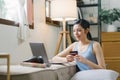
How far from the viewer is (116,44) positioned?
4.34m

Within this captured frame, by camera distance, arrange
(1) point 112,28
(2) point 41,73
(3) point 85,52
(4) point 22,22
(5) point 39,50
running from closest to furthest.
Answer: (2) point 41,73 < (5) point 39,50 < (3) point 85,52 < (4) point 22,22 < (1) point 112,28

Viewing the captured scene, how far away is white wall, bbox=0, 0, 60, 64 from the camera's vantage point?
2992mm

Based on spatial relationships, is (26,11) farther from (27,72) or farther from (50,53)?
(27,72)

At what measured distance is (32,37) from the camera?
12.2 ft

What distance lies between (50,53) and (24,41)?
103cm

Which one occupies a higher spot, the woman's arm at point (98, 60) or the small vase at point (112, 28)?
the small vase at point (112, 28)

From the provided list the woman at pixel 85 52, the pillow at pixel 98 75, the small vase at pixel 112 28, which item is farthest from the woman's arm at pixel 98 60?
the small vase at pixel 112 28

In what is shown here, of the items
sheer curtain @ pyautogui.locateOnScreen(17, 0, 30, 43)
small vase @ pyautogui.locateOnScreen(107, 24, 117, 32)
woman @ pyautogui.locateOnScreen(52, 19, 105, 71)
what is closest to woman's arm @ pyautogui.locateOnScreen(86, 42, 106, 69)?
woman @ pyautogui.locateOnScreen(52, 19, 105, 71)

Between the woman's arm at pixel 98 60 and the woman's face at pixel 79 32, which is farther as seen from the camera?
the woman's face at pixel 79 32

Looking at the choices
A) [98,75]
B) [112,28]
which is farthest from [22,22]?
[112,28]

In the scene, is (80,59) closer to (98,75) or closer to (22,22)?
(98,75)

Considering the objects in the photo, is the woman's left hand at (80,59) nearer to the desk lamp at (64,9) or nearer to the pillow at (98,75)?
the pillow at (98,75)

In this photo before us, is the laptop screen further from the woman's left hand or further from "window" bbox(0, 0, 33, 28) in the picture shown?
"window" bbox(0, 0, 33, 28)

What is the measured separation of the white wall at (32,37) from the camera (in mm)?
2992
